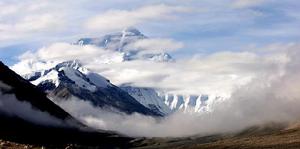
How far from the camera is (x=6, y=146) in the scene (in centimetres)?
9200

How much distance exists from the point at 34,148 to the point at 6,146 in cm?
428

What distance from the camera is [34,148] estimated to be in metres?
93.9

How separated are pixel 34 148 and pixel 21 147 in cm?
252

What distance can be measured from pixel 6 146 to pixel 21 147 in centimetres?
223

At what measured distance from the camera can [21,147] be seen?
302 feet
